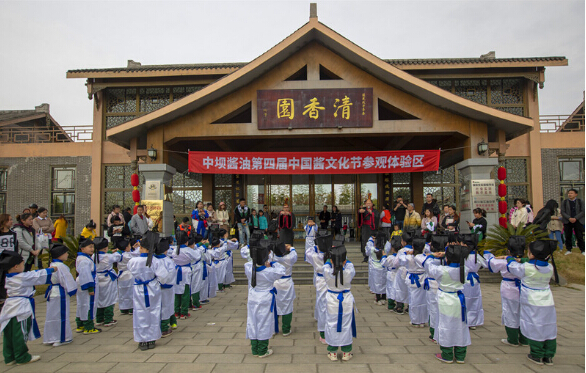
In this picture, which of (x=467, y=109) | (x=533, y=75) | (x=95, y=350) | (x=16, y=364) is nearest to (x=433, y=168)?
(x=467, y=109)

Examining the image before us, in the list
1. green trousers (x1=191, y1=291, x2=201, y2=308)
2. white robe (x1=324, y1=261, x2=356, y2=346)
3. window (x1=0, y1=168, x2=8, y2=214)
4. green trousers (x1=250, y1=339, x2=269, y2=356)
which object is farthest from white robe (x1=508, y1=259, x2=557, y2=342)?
window (x1=0, y1=168, x2=8, y2=214)

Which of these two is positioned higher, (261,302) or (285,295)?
(261,302)

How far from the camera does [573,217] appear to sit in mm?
10391

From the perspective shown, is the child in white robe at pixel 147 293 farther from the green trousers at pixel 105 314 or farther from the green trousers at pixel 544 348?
the green trousers at pixel 544 348

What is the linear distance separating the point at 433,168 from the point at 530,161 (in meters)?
5.99

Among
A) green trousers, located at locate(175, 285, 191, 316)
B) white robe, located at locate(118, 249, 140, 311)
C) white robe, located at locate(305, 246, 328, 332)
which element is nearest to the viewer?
white robe, located at locate(305, 246, 328, 332)

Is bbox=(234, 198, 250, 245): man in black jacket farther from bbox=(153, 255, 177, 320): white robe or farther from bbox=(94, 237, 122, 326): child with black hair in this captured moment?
bbox=(153, 255, 177, 320): white robe

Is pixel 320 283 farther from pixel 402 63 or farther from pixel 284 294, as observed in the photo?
pixel 402 63

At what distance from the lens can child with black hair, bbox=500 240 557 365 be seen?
473 cm

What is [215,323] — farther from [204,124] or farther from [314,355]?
[204,124]

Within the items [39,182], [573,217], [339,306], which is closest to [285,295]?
[339,306]

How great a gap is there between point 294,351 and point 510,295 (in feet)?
10.6

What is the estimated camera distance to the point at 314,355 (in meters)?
5.11

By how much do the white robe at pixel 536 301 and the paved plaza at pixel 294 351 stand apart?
16.0 inches
